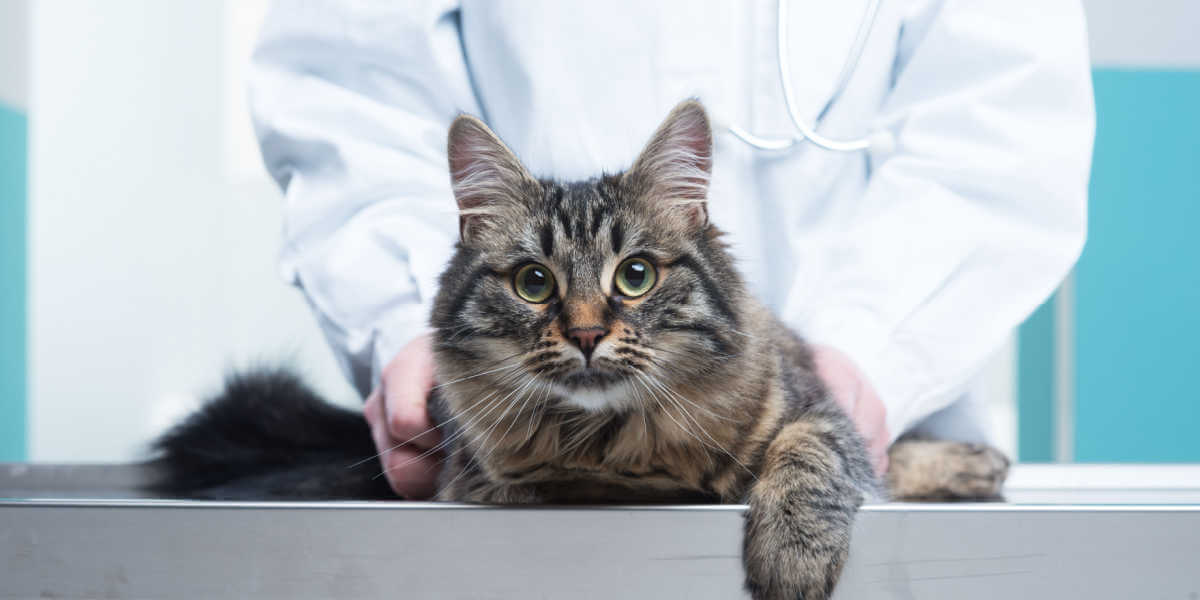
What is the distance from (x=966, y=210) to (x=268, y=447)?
1.03 metres

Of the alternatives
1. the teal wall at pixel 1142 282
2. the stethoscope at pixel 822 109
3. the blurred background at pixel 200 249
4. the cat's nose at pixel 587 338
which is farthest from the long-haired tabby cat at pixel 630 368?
the teal wall at pixel 1142 282

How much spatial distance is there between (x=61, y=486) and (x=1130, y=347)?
2169 millimetres

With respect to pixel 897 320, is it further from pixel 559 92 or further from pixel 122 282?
pixel 122 282

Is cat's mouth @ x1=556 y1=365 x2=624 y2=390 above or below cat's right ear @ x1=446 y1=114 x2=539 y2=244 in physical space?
below

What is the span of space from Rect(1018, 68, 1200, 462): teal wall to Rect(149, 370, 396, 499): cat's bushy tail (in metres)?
1.47

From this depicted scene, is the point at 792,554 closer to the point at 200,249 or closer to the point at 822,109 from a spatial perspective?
the point at 822,109

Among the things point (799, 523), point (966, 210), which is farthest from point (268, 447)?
point (966, 210)

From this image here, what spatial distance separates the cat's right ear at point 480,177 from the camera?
84 cm

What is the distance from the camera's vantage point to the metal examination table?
654mm

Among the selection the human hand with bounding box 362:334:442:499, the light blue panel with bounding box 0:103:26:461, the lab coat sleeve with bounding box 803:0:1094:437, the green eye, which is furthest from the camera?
the light blue panel with bounding box 0:103:26:461

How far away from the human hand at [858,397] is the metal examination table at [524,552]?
1.32 ft

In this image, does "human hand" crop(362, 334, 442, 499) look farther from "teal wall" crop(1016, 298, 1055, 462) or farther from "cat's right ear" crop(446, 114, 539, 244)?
"teal wall" crop(1016, 298, 1055, 462)

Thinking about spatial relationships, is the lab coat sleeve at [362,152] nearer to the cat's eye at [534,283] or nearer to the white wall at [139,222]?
the cat's eye at [534,283]

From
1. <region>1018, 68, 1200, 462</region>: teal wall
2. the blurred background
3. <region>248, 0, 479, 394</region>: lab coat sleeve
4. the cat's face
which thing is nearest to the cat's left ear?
the cat's face
